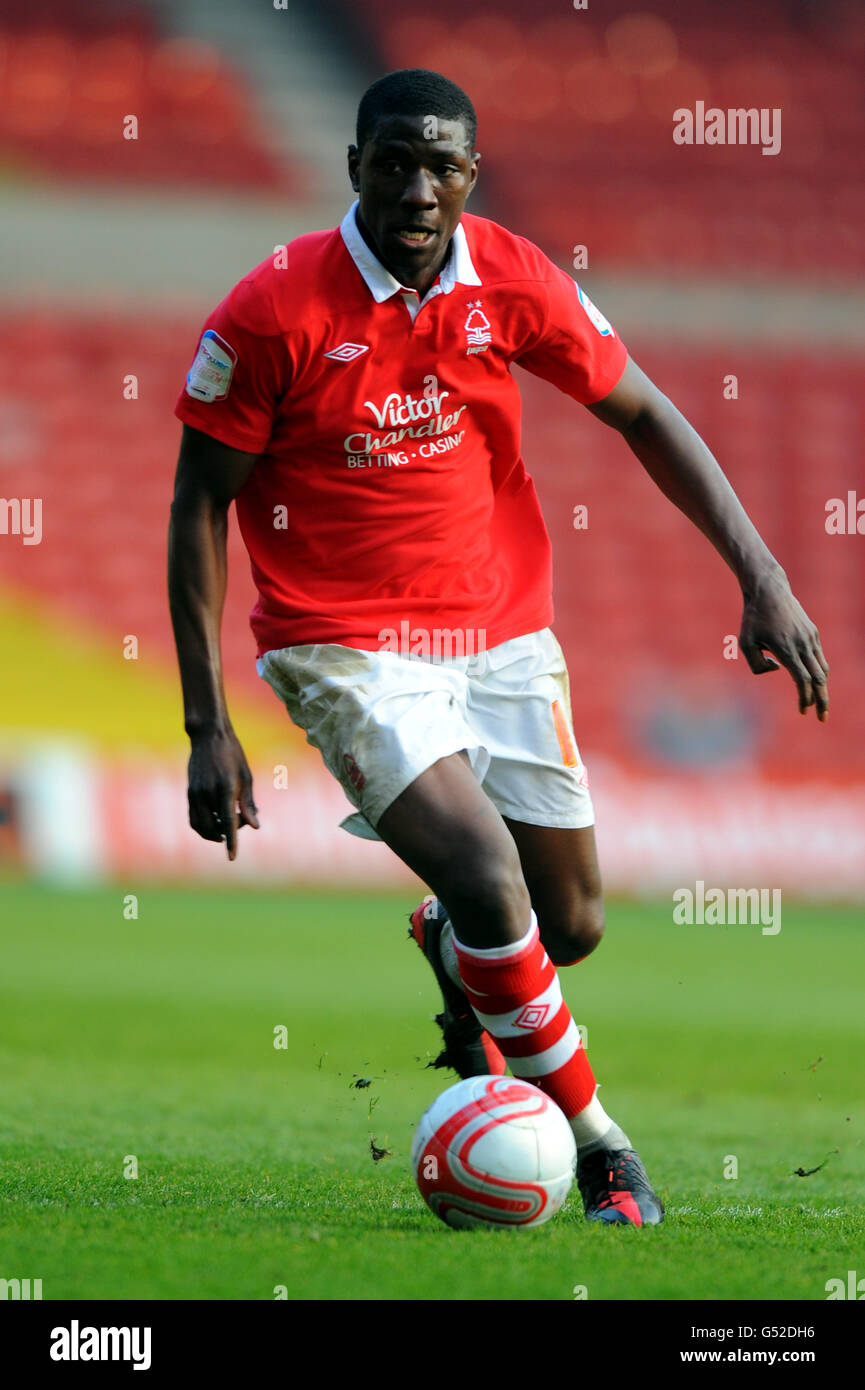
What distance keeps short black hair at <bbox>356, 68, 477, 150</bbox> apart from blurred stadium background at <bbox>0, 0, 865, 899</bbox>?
1303cm

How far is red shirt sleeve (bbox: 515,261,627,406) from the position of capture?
4426mm

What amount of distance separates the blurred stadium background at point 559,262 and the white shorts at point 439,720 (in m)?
12.5

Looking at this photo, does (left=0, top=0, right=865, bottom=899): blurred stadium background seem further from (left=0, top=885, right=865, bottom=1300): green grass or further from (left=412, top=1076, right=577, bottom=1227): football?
(left=412, top=1076, right=577, bottom=1227): football

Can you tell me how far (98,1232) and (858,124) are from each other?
20.9 m

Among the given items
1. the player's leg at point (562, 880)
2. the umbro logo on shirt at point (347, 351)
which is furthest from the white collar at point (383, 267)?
the player's leg at point (562, 880)

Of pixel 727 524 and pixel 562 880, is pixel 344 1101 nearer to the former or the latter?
pixel 562 880

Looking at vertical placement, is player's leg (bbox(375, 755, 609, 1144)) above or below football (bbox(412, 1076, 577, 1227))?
above

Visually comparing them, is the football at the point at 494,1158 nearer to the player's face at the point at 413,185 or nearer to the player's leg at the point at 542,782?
the player's leg at the point at 542,782

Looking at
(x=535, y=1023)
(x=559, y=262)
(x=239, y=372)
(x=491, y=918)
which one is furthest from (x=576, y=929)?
(x=559, y=262)

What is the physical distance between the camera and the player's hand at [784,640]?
423 cm

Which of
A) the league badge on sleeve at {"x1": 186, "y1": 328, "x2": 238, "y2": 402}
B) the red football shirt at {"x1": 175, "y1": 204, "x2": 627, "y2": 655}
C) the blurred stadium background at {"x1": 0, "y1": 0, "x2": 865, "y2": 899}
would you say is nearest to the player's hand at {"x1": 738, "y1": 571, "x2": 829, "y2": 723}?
the red football shirt at {"x1": 175, "y1": 204, "x2": 627, "y2": 655}

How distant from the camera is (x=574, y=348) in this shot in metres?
4.45

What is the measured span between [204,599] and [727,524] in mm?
1330
